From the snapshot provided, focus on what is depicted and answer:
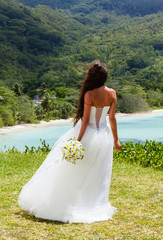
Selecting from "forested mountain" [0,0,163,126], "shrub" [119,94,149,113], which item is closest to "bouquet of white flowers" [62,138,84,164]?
"forested mountain" [0,0,163,126]

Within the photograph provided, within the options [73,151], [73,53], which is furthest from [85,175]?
[73,53]

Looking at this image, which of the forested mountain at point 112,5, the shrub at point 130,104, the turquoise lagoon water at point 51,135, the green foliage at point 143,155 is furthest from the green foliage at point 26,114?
the forested mountain at point 112,5

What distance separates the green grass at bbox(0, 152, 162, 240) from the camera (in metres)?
2.81

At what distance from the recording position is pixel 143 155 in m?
6.50

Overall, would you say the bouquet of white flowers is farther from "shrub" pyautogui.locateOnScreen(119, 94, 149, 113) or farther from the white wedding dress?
"shrub" pyautogui.locateOnScreen(119, 94, 149, 113)

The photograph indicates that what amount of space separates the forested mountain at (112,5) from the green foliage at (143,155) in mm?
140601

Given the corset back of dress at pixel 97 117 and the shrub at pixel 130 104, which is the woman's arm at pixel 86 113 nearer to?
the corset back of dress at pixel 97 117

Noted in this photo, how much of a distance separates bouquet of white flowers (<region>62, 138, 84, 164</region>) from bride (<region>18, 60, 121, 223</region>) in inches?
4.9

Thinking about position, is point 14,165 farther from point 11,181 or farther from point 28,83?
point 28,83

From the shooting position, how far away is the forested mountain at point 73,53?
40188 millimetres

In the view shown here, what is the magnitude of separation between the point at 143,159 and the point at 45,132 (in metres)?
12.6

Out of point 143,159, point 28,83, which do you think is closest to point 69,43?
point 28,83

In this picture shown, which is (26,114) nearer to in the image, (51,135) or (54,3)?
(51,135)

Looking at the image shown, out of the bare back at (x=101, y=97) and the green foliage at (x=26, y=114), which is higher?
the bare back at (x=101, y=97)
